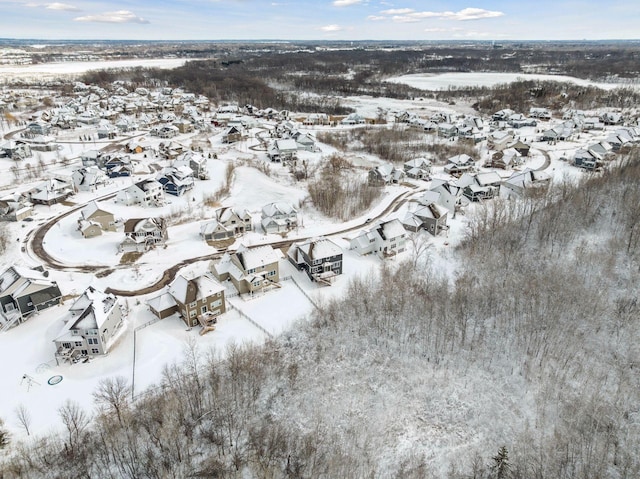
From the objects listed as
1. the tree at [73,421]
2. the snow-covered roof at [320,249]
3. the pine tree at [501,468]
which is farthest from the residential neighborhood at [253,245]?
the pine tree at [501,468]

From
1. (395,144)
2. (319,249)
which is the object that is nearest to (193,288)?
(319,249)

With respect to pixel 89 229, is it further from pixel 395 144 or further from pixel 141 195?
pixel 395 144

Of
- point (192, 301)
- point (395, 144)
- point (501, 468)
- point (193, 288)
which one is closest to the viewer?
point (501, 468)

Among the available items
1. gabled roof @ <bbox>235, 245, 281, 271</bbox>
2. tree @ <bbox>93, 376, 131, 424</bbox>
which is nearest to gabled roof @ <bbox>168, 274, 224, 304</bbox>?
gabled roof @ <bbox>235, 245, 281, 271</bbox>

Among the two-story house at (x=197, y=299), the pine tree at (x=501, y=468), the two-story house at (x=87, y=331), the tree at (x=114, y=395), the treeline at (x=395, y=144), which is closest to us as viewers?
the pine tree at (x=501, y=468)

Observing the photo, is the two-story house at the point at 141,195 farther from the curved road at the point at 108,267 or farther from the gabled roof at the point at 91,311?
the gabled roof at the point at 91,311

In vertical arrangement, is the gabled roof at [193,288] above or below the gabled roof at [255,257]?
below
